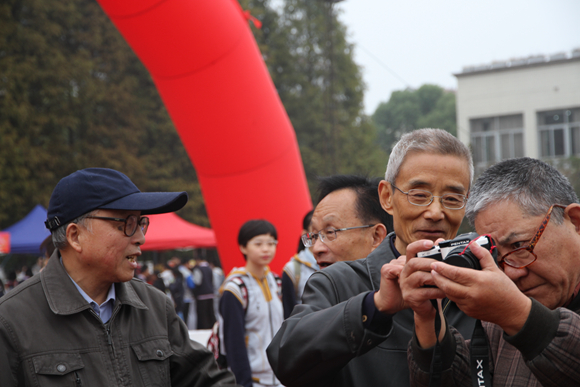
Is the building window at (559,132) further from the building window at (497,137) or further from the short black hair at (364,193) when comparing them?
the short black hair at (364,193)

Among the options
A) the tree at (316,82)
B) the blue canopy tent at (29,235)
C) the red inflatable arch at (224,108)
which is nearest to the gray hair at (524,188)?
the red inflatable arch at (224,108)

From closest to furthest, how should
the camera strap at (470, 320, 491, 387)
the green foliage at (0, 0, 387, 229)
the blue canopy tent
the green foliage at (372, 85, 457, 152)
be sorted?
the camera strap at (470, 320, 491, 387)
the blue canopy tent
the green foliage at (0, 0, 387, 229)
the green foliage at (372, 85, 457, 152)

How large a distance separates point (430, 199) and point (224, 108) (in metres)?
5.37

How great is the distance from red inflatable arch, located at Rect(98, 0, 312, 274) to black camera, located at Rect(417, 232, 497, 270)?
579cm

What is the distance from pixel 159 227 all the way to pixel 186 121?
7.73 meters

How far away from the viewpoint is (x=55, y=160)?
62.3ft

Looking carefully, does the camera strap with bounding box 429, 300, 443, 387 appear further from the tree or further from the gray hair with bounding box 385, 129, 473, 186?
the tree

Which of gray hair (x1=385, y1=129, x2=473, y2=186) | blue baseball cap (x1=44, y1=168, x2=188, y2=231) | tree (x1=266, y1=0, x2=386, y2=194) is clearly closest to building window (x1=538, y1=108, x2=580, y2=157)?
tree (x1=266, y1=0, x2=386, y2=194)

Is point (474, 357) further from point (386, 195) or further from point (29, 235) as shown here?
point (29, 235)

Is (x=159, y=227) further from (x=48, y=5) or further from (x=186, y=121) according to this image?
(x=48, y=5)

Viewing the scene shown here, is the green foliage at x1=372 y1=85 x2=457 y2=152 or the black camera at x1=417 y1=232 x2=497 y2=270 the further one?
the green foliage at x1=372 y1=85 x2=457 y2=152

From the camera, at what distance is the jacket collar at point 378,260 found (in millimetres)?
1750

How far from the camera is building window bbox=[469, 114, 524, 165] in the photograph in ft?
86.6

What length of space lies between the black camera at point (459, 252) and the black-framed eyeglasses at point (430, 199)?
51 centimetres
